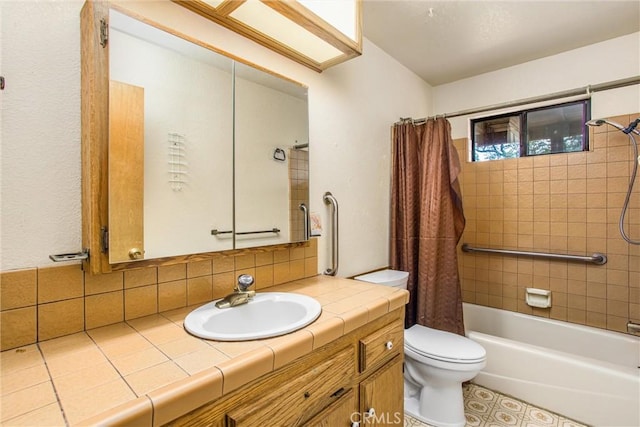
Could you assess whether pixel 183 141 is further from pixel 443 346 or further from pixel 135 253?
pixel 443 346

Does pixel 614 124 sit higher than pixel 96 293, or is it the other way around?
pixel 614 124

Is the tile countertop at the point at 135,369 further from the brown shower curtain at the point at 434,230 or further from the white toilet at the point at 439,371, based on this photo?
the brown shower curtain at the point at 434,230

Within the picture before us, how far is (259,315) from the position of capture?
119cm

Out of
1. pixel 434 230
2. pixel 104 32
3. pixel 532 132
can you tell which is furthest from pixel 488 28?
pixel 104 32

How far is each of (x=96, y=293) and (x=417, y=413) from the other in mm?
1826

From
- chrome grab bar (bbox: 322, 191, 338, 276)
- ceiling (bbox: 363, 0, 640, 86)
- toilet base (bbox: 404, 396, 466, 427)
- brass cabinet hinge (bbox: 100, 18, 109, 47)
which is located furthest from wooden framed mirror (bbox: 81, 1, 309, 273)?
toilet base (bbox: 404, 396, 466, 427)

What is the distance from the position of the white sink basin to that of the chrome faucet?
17 mm

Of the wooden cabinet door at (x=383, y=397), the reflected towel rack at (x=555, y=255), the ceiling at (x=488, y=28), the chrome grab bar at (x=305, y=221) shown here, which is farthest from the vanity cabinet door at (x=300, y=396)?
the reflected towel rack at (x=555, y=255)

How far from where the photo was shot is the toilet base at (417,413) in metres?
1.67

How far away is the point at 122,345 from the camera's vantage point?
2.67 ft

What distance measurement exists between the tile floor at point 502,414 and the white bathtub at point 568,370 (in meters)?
0.05

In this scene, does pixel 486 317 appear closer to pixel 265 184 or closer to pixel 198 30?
pixel 265 184

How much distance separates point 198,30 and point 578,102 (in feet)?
8.86

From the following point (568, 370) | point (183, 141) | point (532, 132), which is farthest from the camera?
point (532, 132)
